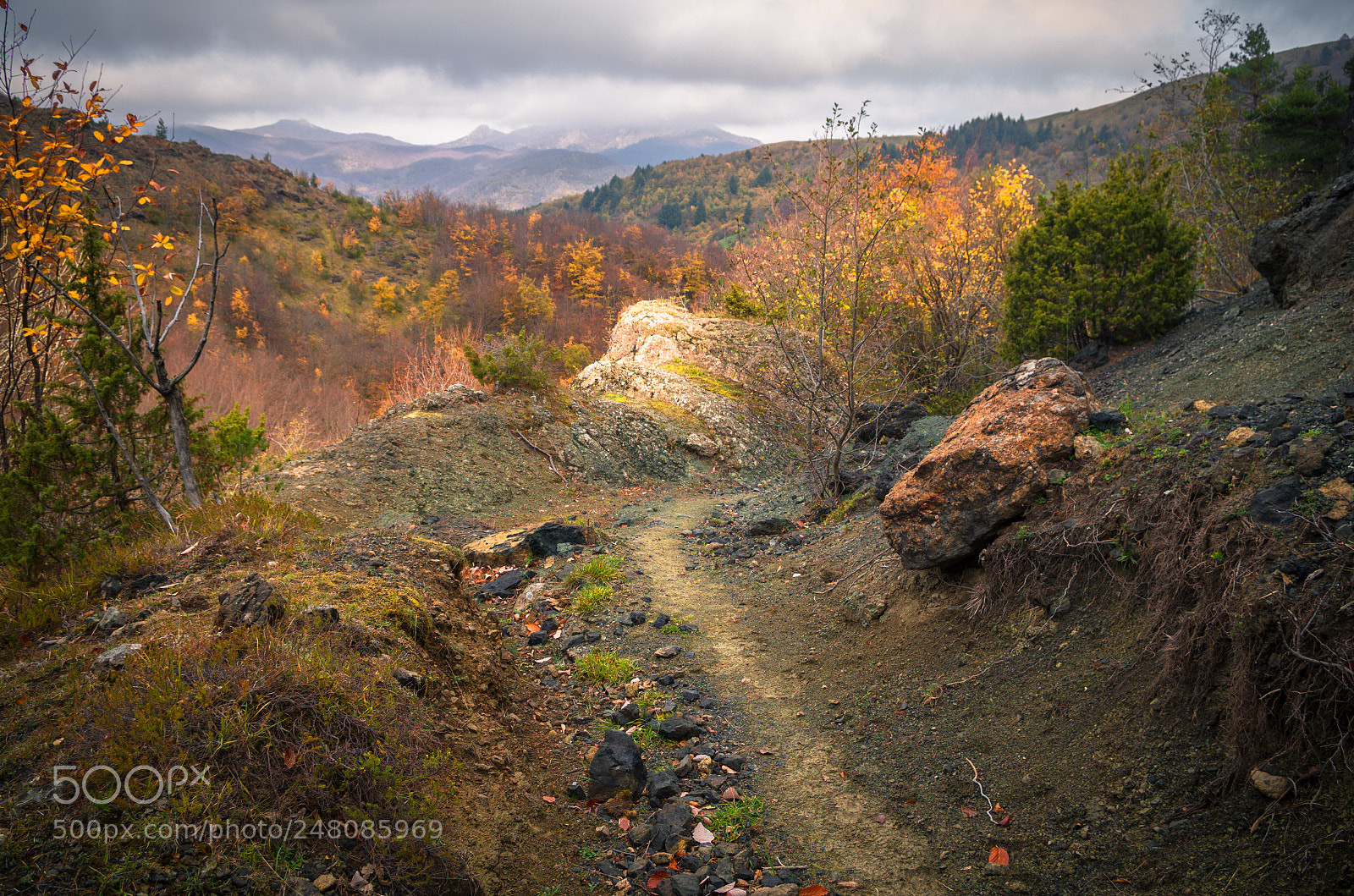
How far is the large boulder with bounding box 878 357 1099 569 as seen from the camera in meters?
4.29

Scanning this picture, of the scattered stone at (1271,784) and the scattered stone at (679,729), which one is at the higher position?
the scattered stone at (1271,784)

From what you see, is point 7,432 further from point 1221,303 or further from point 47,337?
point 1221,303

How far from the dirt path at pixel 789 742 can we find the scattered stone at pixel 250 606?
2.72m

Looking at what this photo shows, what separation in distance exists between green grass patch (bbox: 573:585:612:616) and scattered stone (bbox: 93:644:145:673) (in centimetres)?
349

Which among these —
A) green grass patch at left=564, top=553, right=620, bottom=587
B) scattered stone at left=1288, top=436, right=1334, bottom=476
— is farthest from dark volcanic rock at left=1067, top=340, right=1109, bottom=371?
green grass patch at left=564, top=553, right=620, bottom=587

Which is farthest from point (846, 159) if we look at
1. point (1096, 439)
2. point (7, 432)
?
point (7, 432)

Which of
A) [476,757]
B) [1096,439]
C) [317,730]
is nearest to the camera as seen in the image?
[317,730]

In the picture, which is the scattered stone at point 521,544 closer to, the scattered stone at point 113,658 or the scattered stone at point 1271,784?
the scattered stone at point 113,658

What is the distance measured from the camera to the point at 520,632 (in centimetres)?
559

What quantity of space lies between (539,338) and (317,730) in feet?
43.7

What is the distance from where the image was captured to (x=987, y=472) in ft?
14.3

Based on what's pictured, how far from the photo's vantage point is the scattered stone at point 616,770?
3334mm

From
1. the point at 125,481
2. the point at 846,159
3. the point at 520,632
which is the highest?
the point at 846,159

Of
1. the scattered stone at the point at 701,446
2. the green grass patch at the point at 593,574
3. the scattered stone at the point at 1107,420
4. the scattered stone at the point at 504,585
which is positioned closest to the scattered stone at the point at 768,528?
the green grass patch at the point at 593,574
